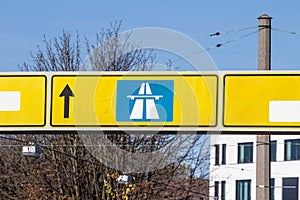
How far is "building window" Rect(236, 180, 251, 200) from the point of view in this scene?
69.2 meters

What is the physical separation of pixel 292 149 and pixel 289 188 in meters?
2.86

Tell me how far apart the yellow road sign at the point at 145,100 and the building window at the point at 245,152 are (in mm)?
56883

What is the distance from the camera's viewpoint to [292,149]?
66.2m

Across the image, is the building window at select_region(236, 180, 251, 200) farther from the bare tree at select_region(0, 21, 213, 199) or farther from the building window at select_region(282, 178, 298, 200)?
the bare tree at select_region(0, 21, 213, 199)

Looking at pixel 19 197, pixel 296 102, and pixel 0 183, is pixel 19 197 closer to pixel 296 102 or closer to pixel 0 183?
pixel 0 183

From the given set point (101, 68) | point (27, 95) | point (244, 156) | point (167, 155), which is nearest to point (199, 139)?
point (167, 155)

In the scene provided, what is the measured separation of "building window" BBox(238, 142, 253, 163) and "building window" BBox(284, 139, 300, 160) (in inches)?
128

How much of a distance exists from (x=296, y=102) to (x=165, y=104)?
5.82 feet

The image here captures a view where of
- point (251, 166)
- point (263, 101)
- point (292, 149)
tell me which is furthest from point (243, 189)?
point (263, 101)

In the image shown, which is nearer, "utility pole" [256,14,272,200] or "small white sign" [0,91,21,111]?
"small white sign" [0,91,21,111]

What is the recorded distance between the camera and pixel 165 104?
488 inches

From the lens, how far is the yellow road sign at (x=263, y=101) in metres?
12.3

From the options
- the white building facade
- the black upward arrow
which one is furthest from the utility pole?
the white building facade

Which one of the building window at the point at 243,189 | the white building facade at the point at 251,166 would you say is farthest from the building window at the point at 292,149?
the building window at the point at 243,189
